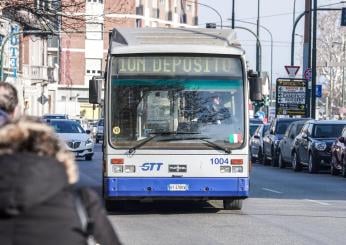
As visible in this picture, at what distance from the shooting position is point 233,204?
1666cm

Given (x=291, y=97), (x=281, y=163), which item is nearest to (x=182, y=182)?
(x=281, y=163)

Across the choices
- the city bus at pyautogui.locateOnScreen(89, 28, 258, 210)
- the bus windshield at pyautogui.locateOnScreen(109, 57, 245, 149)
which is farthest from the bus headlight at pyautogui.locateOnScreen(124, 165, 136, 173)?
the bus windshield at pyautogui.locateOnScreen(109, 57, 245, 149)

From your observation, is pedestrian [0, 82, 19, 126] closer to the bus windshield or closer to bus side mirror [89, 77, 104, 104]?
the bus windshield

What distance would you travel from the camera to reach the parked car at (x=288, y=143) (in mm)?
33250

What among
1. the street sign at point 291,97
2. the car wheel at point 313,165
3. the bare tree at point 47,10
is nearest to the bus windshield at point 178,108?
the bare tree at point 47,10

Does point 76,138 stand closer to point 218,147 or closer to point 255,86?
point 255,86

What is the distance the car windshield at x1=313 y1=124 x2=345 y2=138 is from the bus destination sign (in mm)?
15433

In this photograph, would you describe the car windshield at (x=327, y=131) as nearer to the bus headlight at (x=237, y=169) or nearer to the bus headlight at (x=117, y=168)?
the bus headlight at (x=237, y=169)

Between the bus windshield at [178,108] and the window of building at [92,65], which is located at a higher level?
the window of building at [92,65]

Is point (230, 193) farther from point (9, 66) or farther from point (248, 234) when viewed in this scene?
point (9, 66)

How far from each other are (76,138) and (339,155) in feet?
38.6

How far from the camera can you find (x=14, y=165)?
4180 millimetres

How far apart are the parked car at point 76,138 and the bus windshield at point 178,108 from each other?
20.0m

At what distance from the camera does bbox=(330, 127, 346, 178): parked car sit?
2769 centimetres
